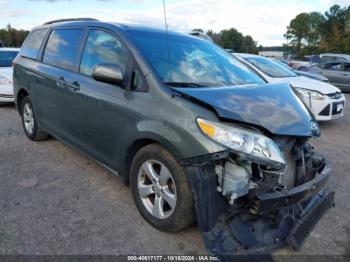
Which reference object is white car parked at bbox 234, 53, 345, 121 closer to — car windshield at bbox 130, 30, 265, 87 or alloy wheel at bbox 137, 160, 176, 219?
car windshield at bbox 130, 30, 265, 87

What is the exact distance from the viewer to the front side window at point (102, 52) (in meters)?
3.24

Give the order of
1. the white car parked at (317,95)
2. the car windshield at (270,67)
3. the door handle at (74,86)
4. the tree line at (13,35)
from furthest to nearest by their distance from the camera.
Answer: the tree line at (13,35)
the car windshield at (270,67)
the white car parked at (317,95)
the door handle at (74,86)

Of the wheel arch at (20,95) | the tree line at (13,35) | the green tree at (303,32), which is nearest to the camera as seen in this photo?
the wheel arch at (20,95)

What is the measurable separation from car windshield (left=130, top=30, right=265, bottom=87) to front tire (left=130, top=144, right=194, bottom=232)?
69cm

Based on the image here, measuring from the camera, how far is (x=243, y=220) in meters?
2.50

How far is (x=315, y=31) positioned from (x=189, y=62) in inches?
2925

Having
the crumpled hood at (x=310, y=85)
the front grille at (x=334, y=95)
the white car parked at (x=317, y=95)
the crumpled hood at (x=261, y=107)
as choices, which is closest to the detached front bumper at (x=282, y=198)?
the crumpled hood at (x=261, y=107)

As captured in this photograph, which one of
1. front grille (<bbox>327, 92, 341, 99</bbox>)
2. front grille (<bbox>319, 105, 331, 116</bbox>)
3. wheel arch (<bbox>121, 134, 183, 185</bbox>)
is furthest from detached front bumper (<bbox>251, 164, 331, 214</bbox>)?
front grille (<bbox>327, 92, 341, 99</bbox>)

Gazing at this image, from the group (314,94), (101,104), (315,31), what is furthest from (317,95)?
(315,31)

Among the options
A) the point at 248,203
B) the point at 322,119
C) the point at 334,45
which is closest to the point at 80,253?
the point at 248,203

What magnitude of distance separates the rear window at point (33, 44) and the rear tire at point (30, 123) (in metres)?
0.69

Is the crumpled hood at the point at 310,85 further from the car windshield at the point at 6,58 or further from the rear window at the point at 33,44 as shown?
the car windshield at the point at 6,58

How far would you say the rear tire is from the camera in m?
5.13

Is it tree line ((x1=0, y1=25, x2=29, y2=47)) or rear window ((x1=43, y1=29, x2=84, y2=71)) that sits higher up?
tree line ((x1=0, y1=25, x2=29, y2=47))
